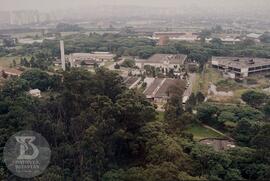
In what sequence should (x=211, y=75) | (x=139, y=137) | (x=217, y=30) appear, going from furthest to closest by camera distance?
(x=217, y=30) → (x=211, y=75) → (x=139, y=137)

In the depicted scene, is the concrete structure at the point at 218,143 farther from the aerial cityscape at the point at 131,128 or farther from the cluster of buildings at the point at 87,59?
the cluster of buildings at the point at 87,59

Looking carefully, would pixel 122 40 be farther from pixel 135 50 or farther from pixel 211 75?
pixel 211 75

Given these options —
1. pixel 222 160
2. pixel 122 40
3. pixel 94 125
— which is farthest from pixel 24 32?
pixel 222 160

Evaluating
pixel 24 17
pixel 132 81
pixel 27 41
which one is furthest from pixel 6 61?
pixel 24 17

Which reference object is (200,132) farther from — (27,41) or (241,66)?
(27,41)

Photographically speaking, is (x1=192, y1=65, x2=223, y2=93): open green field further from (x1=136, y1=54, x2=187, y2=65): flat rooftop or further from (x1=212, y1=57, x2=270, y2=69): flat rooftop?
(x1=136, y1=54, x2=187, y2=65): flat rooftop

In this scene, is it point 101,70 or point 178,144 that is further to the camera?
point 101,70
